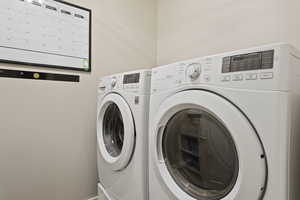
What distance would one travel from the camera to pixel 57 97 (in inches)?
52.0

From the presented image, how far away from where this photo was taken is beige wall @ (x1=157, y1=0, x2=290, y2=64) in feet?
3.66

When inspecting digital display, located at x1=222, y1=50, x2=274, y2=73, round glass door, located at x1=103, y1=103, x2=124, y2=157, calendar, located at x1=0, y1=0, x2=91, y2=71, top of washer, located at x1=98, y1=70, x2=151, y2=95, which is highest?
calendar, located at x1=0, y1=0, x2=91, y2=71

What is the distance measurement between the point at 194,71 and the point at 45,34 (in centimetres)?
110

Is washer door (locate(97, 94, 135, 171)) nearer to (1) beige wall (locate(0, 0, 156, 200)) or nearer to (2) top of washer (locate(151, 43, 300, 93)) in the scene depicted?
(1) beige wall (locate(0, 0, 156, 200))

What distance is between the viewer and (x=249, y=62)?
56 cm

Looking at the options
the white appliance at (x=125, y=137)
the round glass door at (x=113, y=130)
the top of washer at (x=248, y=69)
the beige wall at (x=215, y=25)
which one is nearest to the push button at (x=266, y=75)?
the top of washer at (x=248, y=69)

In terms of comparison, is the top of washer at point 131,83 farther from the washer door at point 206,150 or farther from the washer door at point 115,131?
the washer door at point 206,150

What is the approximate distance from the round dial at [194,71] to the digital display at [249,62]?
96 mm

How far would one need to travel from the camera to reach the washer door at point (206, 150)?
0.53 m

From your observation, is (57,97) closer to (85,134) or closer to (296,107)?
(85,134)

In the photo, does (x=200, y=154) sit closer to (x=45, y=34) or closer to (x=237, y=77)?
(x=237, y=77)

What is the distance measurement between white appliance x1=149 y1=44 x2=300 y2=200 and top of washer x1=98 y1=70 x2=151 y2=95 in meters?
0.10

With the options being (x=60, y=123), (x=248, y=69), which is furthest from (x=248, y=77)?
(x=60, y=123)

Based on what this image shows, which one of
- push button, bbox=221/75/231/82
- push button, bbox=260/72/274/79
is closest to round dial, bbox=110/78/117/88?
push button, bbox=221/75/231/82
